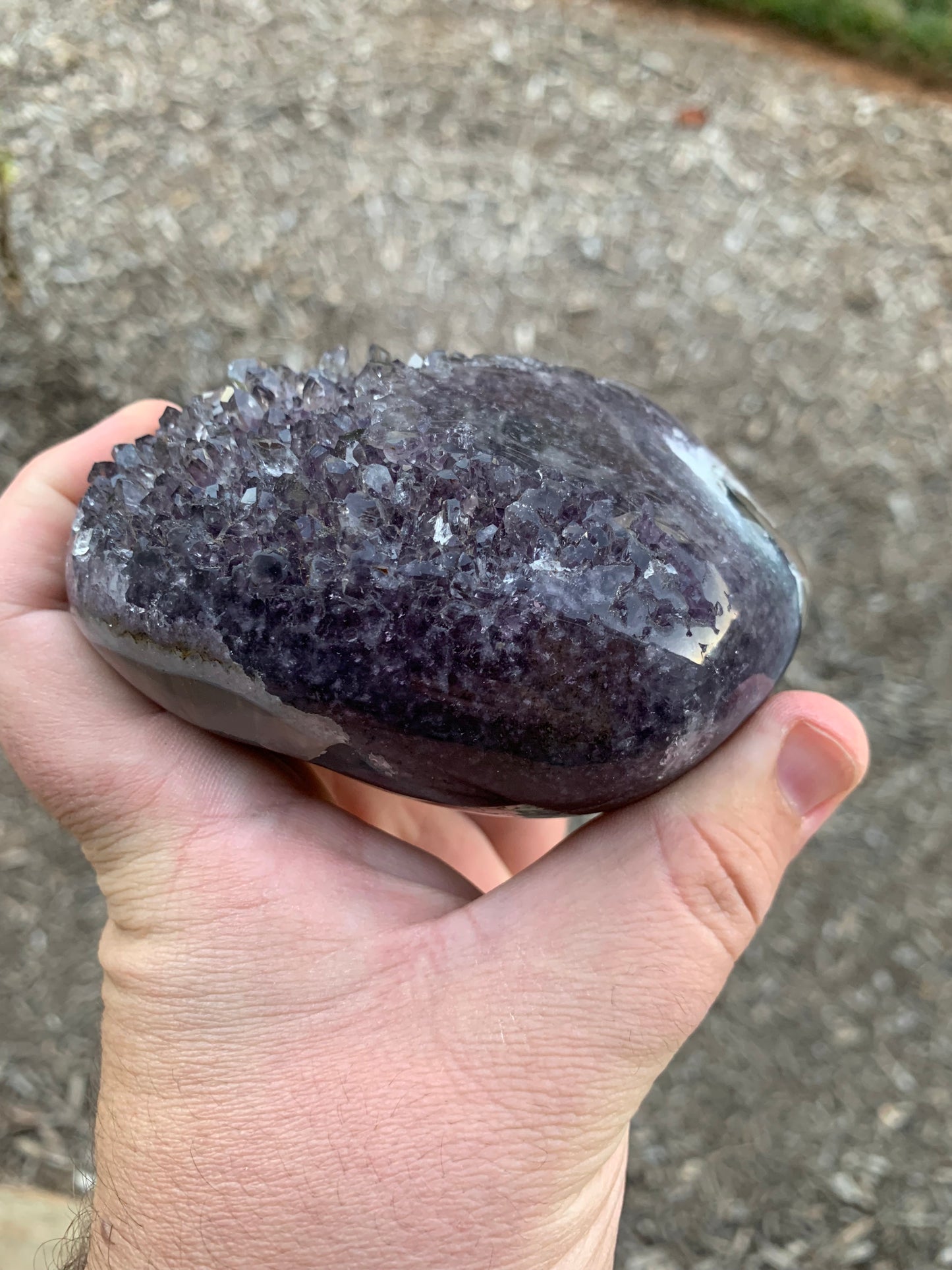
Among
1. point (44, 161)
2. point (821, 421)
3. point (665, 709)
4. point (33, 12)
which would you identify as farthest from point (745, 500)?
point (33, 12)

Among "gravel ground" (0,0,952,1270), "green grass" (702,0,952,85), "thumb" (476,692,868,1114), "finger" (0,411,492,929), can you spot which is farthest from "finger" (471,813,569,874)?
"green grass" (702,0,952,85)

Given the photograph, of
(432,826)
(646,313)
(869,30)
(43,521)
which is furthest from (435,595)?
(869,30)

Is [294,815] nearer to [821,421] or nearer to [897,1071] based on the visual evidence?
[897,1071]

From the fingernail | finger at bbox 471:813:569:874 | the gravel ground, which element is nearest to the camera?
the fingernail

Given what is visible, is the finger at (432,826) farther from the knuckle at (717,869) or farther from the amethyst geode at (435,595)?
the knuckle at (717,869)

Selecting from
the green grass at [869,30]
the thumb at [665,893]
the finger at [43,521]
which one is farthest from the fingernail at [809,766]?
the green grass at [869,30]

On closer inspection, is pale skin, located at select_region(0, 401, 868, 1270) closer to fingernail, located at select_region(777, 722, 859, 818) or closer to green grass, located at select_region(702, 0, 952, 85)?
fingernail, located at select_region(777, 722, 859, 818)
